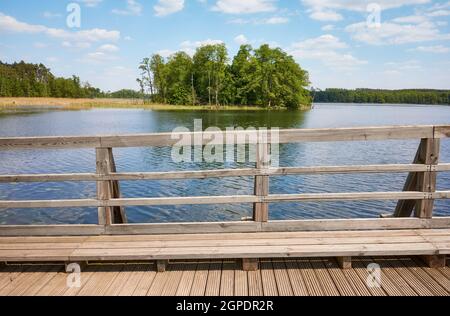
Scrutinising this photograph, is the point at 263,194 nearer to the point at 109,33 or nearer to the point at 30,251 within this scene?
the point at 30,251

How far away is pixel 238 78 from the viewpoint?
3568 inches

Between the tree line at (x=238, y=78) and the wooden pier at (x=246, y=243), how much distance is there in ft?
274

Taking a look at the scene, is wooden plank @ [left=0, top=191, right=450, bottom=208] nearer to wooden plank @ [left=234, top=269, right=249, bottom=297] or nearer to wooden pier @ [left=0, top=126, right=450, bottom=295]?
wooden pier @ [left=0, top=126, right=450, bottom=295]

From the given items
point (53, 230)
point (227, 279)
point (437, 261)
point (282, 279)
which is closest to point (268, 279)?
point (282, 279)

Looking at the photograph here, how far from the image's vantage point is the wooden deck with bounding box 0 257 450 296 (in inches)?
140

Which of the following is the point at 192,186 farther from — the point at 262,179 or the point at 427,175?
the point at 427,175

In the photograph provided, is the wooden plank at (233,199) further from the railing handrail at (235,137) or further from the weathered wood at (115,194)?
the railing handrail at (235,137)

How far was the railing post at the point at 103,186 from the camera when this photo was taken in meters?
4.44

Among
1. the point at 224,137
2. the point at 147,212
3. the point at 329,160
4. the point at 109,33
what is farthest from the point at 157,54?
the point at 224,137

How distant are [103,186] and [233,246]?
1.88m

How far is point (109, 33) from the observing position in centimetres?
9638

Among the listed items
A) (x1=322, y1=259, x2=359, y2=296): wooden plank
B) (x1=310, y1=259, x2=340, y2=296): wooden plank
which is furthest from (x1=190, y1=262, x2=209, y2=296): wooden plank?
(x1=322, y1=259, x2=359, y2=296): wooden plank

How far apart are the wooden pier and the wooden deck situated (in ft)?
0.04
